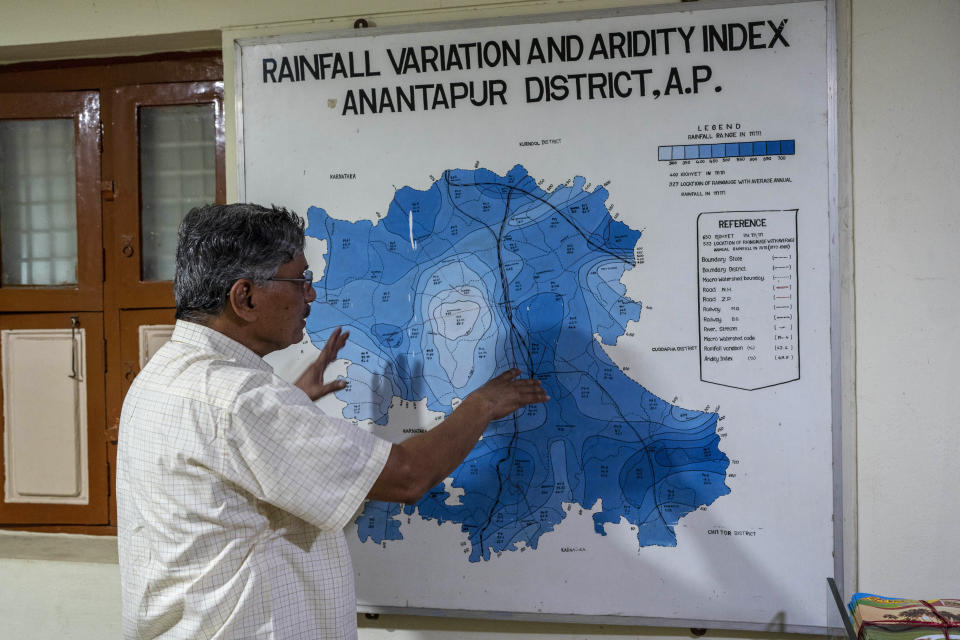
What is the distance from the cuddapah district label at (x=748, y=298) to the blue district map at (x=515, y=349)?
15cm

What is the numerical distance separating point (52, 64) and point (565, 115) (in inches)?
62.2

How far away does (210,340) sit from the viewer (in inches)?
51.0

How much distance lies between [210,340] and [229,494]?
277 millimetres

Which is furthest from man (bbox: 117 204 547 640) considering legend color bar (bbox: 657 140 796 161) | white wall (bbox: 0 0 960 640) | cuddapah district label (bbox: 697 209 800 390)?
white wall (bbox: 0 0 960 640)

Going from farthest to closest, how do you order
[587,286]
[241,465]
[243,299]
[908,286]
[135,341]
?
[135,341] → [587,286] → [908,286] → [243,299] → [241,465]

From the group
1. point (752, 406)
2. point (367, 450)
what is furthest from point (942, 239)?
point (367, 450)

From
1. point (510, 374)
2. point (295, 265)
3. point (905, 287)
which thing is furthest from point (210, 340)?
point (905, 287)

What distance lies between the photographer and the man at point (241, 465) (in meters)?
1.20

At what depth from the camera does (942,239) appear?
1588mm

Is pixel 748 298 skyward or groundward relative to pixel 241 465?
skyward

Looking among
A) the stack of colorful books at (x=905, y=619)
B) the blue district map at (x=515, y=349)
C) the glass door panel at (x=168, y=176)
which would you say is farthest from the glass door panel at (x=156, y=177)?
the stack of colorful books at (x=905, y=619)

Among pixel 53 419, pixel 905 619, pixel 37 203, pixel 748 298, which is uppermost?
pixel 37 203

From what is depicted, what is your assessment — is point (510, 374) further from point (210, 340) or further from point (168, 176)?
point (168, 176)

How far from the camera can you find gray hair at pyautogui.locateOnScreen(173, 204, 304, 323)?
4.22ft
